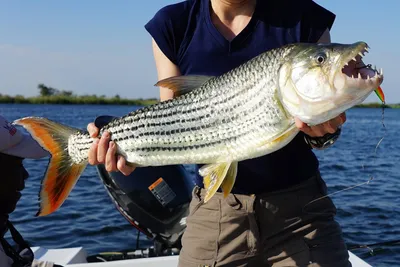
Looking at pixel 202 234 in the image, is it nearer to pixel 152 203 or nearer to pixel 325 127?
pixel 325 127

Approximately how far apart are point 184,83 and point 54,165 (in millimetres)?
1184

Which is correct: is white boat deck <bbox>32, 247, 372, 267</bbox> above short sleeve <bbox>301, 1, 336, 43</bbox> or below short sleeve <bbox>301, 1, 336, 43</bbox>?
below

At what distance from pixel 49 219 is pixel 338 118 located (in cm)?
1029

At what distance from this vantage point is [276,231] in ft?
12.3

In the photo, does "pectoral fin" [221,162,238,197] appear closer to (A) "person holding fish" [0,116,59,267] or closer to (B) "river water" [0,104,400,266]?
(A) "person holding fish" [0,116,59,267]

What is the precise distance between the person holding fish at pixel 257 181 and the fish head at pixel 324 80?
55 centimetres

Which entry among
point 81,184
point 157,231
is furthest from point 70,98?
point 157,231

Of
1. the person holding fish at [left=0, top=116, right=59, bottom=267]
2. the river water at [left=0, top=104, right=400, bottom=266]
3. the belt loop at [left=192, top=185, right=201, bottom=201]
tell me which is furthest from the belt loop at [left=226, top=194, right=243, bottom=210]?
the river water at [left=0, top=104, right=400, bottom=266]

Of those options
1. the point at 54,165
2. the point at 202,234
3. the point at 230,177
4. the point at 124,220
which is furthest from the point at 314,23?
the point at 124,220

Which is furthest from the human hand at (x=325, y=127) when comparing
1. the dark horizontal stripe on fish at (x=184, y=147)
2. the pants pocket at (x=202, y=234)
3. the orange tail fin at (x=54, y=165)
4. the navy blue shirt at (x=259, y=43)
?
the orange tail fin at (x=54, y=165)

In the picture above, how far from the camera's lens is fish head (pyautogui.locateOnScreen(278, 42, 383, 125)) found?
2938 millimetres

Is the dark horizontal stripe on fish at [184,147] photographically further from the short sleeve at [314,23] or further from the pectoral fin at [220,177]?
the short sleeve at [314,23]

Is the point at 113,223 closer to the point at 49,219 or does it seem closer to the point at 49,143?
the point at 49,219

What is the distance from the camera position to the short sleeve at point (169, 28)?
157 inches
